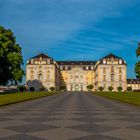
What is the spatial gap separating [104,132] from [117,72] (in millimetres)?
159275

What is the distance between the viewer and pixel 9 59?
69.9 metres

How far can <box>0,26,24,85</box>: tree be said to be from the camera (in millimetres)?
66625

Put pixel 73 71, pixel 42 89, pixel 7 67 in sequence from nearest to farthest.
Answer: pixel 7 67 < pixel 42 89 < pixel 73 71

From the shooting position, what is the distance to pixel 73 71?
7426 inches

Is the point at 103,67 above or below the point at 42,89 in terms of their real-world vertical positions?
above

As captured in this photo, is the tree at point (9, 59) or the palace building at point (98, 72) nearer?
the tree at point (9, 59)

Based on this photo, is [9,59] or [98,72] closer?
[9,59]

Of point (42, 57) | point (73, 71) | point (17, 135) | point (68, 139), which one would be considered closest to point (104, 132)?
point (68, 139)

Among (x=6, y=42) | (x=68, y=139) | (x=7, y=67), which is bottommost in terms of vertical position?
(x=68, y=139)

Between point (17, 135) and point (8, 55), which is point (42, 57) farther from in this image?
point (17, 135)

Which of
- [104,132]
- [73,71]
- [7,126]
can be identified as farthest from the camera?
[73,71]

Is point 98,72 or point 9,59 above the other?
point 98,72

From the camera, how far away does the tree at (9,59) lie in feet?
219

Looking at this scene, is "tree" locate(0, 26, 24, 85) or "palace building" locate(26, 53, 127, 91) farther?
"palace building" locate(26, 53, 127, 91)
